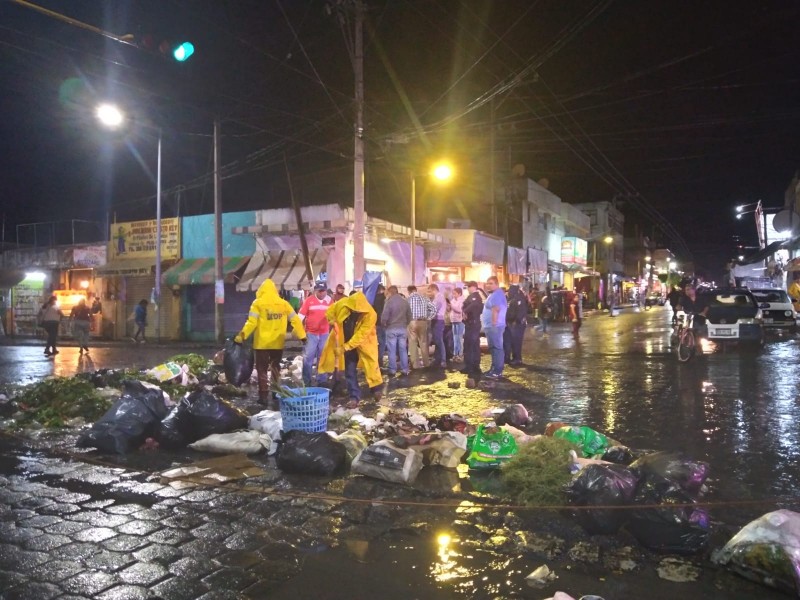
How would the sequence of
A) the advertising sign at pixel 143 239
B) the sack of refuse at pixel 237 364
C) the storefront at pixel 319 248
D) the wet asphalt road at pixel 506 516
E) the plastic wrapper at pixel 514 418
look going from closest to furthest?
the wet asphalt road at pixel 506 516
the plastic wrapper at pixel 514 418
the sack of refuse at pixel 237 364
the storefront at pixel 319 248
the advertising sign at pixel 143 239

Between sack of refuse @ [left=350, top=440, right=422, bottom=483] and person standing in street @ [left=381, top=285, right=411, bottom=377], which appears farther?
person standing in street @ [left=381, top=285, right=411, bottom=377]

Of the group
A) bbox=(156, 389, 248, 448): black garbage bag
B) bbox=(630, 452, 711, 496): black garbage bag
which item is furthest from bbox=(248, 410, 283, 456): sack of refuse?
bbox=(630, 452, 711, 496): black garbage bag

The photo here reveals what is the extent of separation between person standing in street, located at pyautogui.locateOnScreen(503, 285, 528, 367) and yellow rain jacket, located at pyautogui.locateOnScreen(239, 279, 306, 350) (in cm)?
618

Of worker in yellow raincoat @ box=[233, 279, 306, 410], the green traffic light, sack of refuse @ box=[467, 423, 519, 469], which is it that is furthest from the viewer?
worker in yellow raincoat @ box=[233, 279, 306, 410]

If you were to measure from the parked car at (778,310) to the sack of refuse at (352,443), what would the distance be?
20830mm

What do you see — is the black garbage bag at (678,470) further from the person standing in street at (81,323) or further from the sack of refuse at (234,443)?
the person standing in street at (81,323)

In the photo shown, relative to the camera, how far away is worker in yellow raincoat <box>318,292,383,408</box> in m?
8.19

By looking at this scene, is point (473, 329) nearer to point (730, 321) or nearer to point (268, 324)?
point (268, 324)

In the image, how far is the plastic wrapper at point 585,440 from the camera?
552 centimetres

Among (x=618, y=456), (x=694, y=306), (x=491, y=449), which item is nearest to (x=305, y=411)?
(x=491, y=449)

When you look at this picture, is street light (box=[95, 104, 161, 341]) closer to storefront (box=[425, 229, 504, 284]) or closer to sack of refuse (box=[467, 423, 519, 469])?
storefront (box=[425, 229, 504, 284])

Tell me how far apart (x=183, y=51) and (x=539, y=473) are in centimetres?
637

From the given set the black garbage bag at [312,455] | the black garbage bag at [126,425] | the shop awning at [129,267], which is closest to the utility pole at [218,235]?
the shop awning at [129,267]

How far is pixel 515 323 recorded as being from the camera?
13695mm
